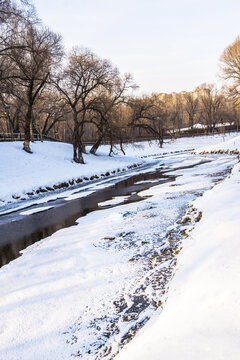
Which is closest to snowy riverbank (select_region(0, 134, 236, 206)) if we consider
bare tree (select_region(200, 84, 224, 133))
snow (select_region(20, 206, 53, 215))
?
snow (select_region(20, 206, 53, 215))

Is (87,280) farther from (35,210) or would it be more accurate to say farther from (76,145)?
(76,145)

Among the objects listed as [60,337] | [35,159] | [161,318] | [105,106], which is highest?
[105,106]

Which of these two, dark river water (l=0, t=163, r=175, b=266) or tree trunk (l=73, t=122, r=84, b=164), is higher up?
tree trunk (l=73, t=122, r=84, b=164)

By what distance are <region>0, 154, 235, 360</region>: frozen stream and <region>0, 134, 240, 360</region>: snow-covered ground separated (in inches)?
0.7

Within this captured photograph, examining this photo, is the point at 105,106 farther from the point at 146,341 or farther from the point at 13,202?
the point at 146,341

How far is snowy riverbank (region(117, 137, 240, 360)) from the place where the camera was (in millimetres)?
2293

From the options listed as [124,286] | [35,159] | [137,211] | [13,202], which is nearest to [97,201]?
[137,211]

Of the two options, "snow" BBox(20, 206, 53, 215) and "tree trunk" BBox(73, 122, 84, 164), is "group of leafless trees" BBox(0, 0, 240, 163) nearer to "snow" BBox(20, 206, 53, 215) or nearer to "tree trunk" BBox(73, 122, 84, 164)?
"tree trunk" BBox(73, 122, 84, 164)

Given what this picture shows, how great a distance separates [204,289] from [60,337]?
1977 millimetres

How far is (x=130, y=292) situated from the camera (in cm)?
426

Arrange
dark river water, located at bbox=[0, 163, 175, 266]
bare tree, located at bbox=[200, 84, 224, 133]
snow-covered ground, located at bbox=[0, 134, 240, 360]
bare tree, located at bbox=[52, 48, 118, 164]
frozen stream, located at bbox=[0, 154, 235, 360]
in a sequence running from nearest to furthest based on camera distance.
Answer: snow-covered ground, located at bbox=[0, 134, 240, 360]
frozen stream, located at bbox=[0, 154, 235, 360]
dark river water, located at bbox=[0, 163, 175, 266]
bare tree, located at bbox=[52, 48, 118, 164]
bare tree, located at bbox=[200, 84, 224, 133]

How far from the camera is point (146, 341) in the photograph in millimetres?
2664

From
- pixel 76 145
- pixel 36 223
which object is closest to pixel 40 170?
pixel 76 145

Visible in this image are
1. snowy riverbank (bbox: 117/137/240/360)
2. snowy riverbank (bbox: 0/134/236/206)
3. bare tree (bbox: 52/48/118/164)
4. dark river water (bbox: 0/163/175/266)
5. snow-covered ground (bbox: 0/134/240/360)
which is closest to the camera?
snowy riverbank (bbox: 117/137/240/360)
